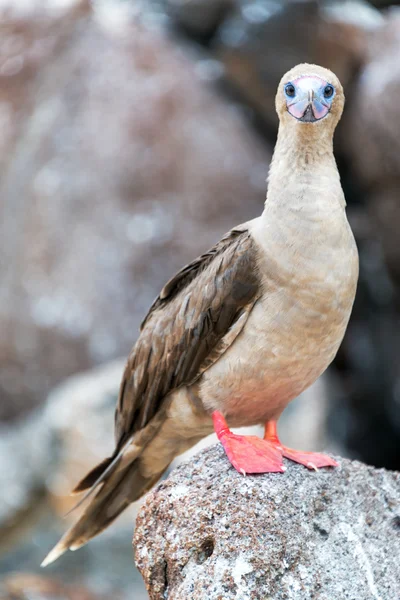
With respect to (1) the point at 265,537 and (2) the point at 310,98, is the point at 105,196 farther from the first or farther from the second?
(1) the point at 265,537

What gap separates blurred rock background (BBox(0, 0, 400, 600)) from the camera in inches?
391

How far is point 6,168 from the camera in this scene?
38.1ft

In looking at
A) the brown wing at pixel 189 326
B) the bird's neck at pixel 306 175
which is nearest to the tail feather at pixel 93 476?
the brown wing at pixel 189 326

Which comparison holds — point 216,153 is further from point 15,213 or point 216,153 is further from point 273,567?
point 273,567

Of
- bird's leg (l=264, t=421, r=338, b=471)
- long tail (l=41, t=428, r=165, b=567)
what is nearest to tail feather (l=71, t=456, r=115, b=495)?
long tail (l=41, t=428, r=165, b=567)

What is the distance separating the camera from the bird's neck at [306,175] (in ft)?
13.0

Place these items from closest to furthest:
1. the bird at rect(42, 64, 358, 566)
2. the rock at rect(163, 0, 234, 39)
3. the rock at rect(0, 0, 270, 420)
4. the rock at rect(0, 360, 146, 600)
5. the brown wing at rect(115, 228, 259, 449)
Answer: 1. the bird at rect(42, 64, 358, 566)
2. the brown wing at rect(115, 228, 259, 449)
3. the rock at rect(0, 360, 146, 600)
4. the rock at rect(0, 0, 270, 420)
5. the rock at rect(163, 0, 234, 39)

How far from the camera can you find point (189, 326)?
439cm

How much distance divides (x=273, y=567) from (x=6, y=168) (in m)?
9.19

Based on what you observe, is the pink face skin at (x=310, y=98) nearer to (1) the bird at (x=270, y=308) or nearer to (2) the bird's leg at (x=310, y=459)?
(1) the bird at (x=270, y=308)

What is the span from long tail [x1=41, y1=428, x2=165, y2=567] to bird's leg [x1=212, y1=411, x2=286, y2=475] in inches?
36.3

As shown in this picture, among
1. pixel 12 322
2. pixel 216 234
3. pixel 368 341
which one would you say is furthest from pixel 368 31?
pixel 12 322

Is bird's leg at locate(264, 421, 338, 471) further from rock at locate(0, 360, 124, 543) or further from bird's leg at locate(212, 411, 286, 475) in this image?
rock at locate(0, 360, 124, 543)

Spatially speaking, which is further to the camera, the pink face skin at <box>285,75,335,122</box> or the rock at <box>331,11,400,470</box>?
the rock at <box>331,11,400,470</box>
